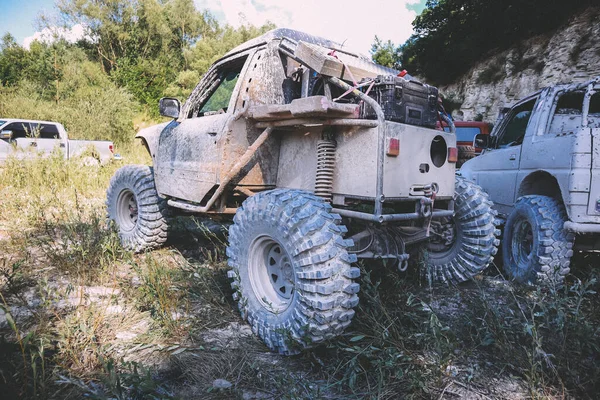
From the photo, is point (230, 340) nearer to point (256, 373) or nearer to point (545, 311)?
point (256, 373)

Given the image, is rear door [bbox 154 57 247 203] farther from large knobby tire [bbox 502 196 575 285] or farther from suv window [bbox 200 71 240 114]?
large knobby tire [bbox 502 196 575 285]

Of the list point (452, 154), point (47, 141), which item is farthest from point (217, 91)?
point (47, 141)

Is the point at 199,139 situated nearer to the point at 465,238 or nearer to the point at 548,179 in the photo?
the point at 465,238

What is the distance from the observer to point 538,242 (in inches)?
146

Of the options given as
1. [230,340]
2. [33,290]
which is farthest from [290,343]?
[33,290]

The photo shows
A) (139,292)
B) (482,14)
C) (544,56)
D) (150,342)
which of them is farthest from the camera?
(482,14)

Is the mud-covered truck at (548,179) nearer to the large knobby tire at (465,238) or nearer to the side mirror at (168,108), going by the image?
the large knobby tire at (465,238)

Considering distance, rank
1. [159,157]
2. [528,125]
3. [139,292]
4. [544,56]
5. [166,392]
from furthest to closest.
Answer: [544,56], [528,125], [159,157], [139,292], [166,392]

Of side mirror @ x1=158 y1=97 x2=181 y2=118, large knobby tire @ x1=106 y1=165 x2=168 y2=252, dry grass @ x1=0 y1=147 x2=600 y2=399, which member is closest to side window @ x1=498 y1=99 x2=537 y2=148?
dry grass @ x1=0 y1=147 x2=600 y2=399

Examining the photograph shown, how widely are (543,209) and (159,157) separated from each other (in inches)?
161

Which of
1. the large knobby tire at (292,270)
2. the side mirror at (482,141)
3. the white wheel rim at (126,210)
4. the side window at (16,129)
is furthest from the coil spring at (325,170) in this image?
the side window at (16,129)

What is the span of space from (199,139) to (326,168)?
1.41 m

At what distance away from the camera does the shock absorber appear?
2.79m

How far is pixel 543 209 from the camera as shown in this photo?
3768 millimetres
